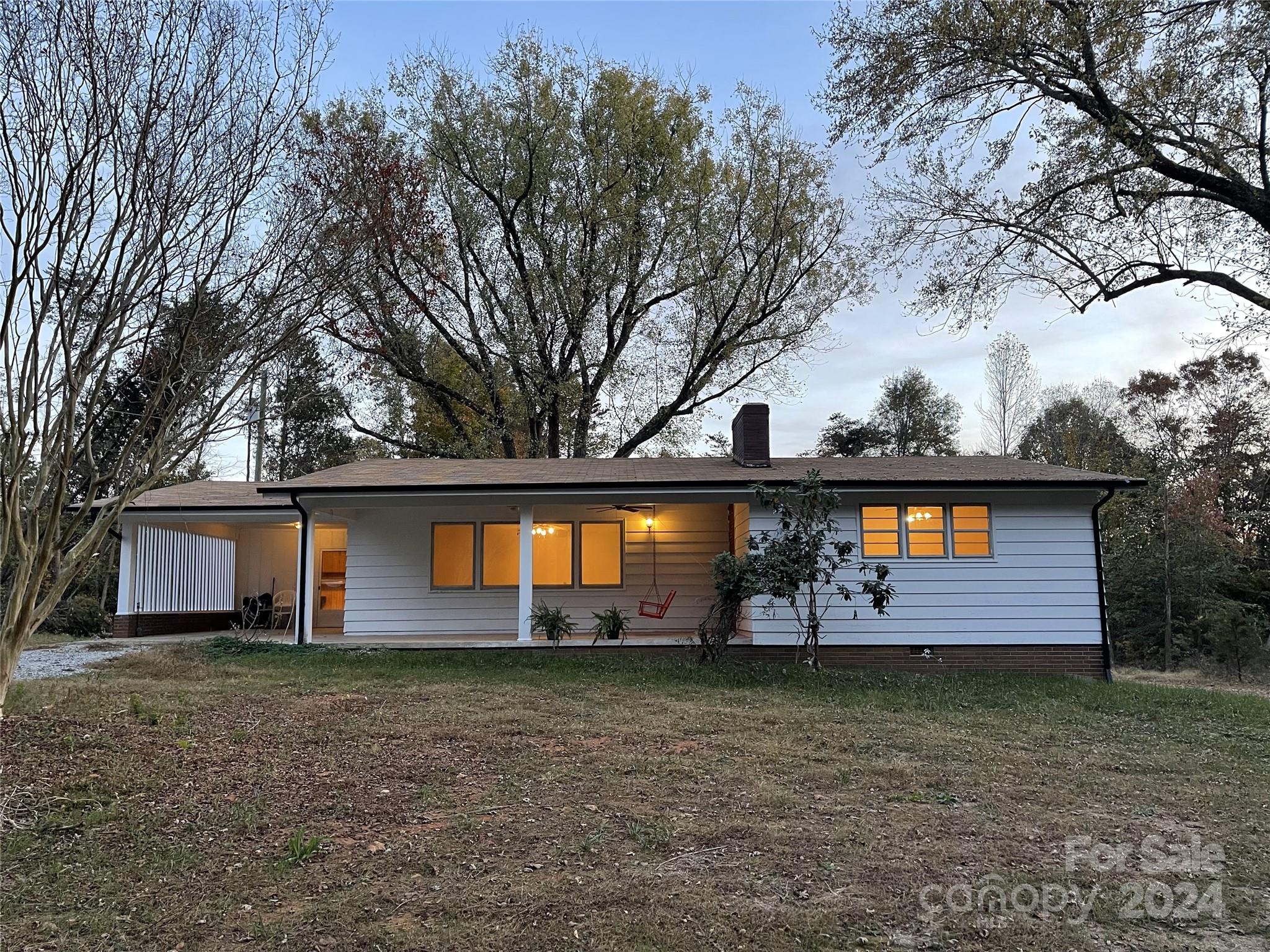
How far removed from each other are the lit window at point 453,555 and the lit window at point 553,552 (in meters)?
1.01

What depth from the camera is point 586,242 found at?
2052 centimetres

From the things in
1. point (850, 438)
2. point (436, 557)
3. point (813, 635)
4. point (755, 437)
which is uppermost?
point (850, 438)

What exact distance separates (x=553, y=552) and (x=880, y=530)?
5.19 meters

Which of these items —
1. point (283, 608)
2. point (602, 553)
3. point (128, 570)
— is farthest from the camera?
point (283, 608)

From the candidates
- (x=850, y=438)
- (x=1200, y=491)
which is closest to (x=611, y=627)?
(x=1200, y=491)

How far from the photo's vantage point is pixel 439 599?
43.8 feet

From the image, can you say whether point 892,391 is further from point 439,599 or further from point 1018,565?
point 439,599

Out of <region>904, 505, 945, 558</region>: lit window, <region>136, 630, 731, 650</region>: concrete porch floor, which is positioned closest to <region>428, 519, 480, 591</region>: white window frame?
<region>136, 630, 731, 650</region>: concrete porch floor

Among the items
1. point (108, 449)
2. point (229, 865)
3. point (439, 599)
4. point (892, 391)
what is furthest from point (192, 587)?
point (892, 391)

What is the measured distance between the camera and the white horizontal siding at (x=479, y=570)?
1315 centimetres

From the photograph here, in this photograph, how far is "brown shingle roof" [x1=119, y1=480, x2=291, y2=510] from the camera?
1370 centimetres

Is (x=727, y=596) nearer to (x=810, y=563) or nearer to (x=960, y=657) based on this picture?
(x=810, y=563)

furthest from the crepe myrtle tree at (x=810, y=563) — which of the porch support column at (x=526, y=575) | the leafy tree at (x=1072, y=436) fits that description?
the leafy tree at (x=1072, y=436)

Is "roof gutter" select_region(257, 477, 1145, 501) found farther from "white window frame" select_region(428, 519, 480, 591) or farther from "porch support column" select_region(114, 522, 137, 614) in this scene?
"porch support column" select_region(114, 522, 137, 614)
